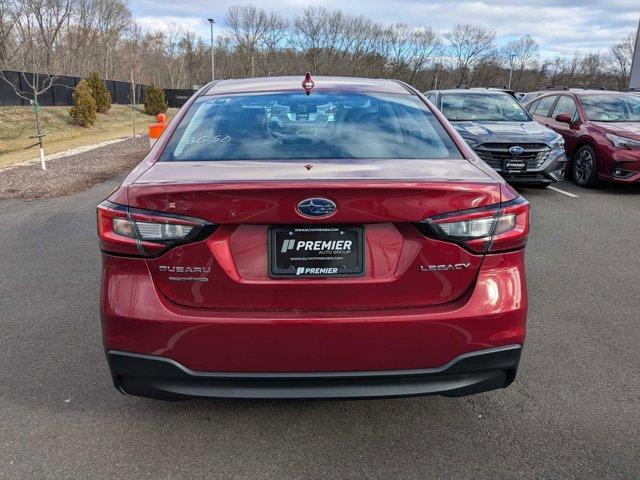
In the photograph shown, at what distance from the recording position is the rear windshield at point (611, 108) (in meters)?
9.70

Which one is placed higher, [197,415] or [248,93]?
[248,93]

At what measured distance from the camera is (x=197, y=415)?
9.21 feet

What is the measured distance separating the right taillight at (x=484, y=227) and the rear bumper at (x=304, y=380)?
44 centimetres

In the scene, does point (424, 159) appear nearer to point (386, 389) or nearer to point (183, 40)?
point (386, 389)

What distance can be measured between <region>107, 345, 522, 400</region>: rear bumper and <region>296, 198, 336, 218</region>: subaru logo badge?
25.6 inches

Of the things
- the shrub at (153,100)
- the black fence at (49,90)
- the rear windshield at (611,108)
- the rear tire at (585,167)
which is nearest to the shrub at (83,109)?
the black fence at (49,90)

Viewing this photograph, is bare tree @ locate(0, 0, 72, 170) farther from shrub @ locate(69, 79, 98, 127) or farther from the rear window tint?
the rear window tint

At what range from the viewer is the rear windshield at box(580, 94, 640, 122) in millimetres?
9703

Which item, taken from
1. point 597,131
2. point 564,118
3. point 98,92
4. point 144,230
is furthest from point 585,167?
point 98,92

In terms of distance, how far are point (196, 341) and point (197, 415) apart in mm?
815

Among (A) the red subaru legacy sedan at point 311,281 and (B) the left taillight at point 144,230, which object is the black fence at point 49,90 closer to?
(B) the left taillight at point 144,230

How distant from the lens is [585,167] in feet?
31.1

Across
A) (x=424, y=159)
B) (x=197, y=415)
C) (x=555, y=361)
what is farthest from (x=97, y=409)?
(x=555, y=361)

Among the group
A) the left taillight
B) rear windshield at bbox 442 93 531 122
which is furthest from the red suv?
the left taillight
